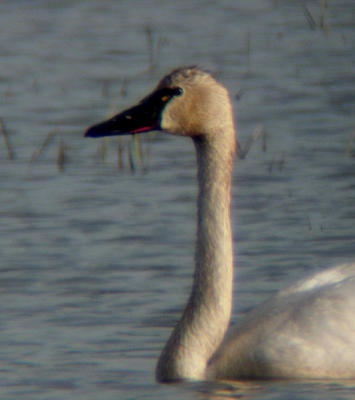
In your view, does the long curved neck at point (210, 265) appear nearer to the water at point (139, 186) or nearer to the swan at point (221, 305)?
the swan at point (221, 305)

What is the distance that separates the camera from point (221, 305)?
7.07 meters

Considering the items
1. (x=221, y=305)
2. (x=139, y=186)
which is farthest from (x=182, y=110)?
(x=139, y=186)

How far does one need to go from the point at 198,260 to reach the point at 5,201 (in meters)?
3.73

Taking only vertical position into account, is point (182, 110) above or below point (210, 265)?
above

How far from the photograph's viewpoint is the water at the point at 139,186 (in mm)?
7477

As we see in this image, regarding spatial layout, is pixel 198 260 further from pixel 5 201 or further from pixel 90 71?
pixel 90 71

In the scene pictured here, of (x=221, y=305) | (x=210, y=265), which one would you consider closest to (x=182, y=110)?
(x=210, y=265)

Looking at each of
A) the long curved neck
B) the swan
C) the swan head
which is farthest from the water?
the swan head

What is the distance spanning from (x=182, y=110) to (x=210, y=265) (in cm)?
75

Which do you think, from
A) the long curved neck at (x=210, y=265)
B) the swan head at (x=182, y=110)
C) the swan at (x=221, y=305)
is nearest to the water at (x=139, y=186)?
the swan at (x=221, y=305)

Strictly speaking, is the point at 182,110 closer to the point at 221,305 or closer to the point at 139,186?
the point at 221,305

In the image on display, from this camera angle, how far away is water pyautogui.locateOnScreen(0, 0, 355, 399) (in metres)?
7.48

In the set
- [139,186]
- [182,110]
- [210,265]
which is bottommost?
[139,186]

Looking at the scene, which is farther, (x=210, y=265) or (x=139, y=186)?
(x=139, y=186)
